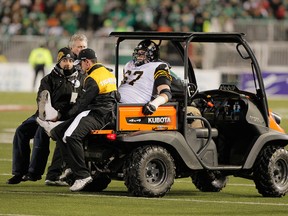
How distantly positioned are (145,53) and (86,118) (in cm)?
101

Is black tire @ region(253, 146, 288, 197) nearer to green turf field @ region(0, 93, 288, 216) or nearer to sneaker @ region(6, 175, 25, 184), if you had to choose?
green turf field @ region(0, 93, 288, 216)

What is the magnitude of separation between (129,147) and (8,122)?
545 inches

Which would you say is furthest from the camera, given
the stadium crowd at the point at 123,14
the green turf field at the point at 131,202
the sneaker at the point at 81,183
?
the stadium crowd at the point at 123,14

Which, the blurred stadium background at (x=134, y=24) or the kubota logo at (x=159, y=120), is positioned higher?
the blurred stadium background at (x=134, y=24)

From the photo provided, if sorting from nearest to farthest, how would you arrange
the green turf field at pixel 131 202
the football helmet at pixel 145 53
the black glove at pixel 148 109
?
the green turf field at pixel 131 202 → the black glove at pixel 148 109 → the football helmet at pixel 145 53

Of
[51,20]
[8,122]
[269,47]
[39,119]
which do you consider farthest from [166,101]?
[51,20]

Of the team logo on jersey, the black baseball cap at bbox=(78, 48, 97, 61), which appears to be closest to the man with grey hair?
the black baseball cap at bbox=(78, 48, 97, 61)

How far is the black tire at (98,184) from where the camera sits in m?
13.3

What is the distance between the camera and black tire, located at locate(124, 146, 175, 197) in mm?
12156

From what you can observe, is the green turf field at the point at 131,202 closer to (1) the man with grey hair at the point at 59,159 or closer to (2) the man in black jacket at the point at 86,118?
(1) the man with grey hair at the point at 59,159

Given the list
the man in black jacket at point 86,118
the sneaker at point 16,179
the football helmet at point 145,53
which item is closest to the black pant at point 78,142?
the man in black jacket at point 86,118

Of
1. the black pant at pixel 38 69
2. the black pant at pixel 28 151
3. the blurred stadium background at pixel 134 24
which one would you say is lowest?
the black pant at pixel 28 151

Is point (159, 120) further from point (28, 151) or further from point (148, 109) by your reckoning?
point (28, 151)

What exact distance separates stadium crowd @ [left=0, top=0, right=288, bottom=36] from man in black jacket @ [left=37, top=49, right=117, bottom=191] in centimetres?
2648
